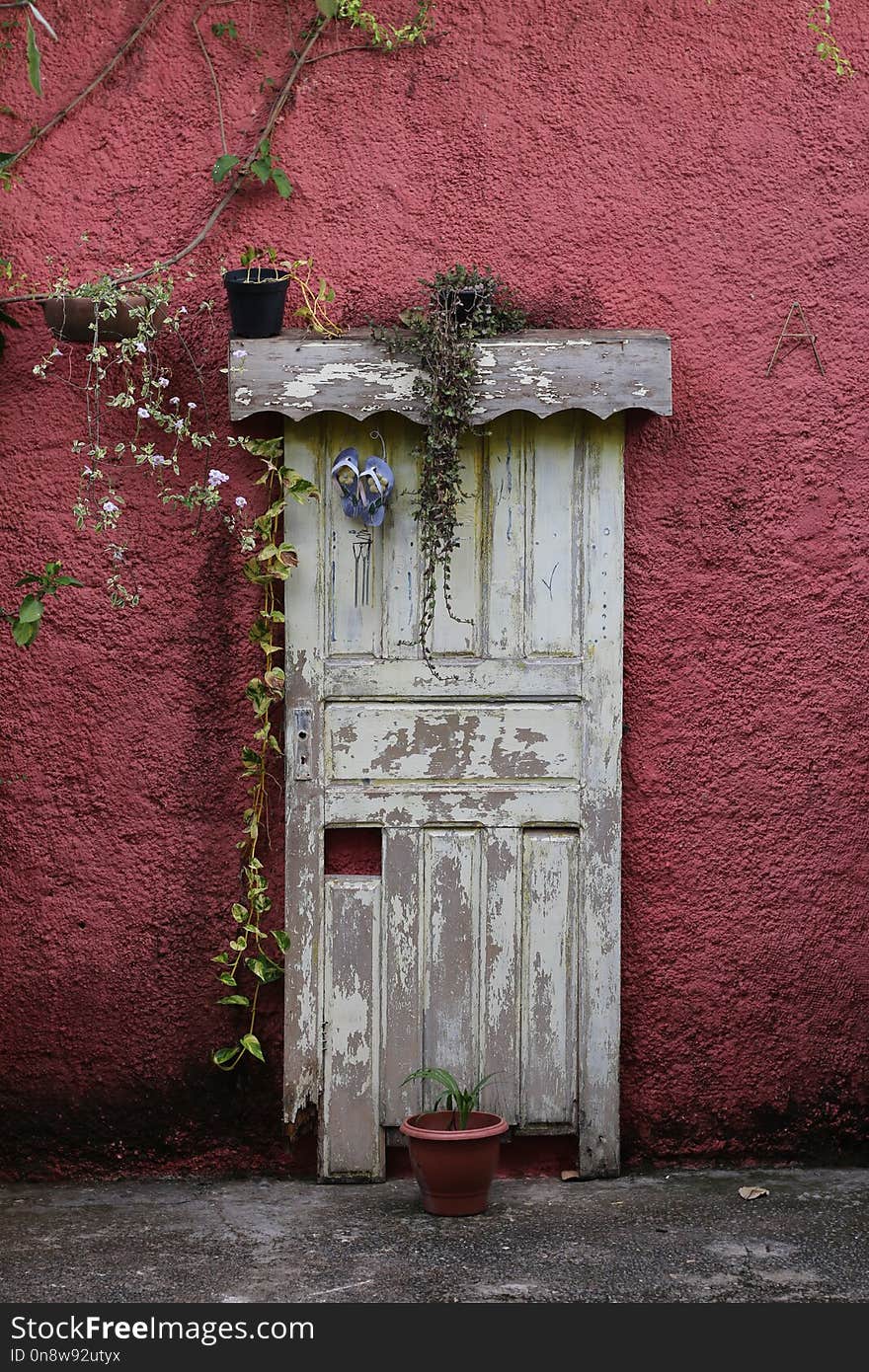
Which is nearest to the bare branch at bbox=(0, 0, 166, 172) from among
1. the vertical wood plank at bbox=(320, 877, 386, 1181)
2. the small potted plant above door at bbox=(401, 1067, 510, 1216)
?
the vertical wood plank at bbox=(320, 877, 386, 1181)

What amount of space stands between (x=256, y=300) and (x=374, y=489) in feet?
2.01

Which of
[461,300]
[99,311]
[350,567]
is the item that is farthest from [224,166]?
[350,567]

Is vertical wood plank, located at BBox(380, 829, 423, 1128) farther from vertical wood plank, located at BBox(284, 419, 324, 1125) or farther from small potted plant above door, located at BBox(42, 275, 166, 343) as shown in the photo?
small potted plant above door, located at BBox(42, 275, 166, 343)

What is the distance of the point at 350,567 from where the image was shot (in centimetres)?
398

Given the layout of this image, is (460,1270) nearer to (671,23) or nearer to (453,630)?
(453,630)

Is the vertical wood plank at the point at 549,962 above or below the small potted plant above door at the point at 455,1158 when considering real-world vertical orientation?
above

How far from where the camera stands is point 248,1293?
10.6ft

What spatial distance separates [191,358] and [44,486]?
56 cm

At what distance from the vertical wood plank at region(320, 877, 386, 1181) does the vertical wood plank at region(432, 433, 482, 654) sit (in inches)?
29.4

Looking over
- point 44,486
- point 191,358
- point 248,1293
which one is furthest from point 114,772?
point 248,1293

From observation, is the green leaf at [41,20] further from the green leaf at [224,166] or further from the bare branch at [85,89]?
the green leaf at [224,166]

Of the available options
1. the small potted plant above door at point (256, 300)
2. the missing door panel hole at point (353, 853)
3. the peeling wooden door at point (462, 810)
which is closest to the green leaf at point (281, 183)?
the small potted plant above door at point (256, 300)

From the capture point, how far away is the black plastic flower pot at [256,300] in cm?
382

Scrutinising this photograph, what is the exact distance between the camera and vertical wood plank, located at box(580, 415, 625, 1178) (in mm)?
3963
